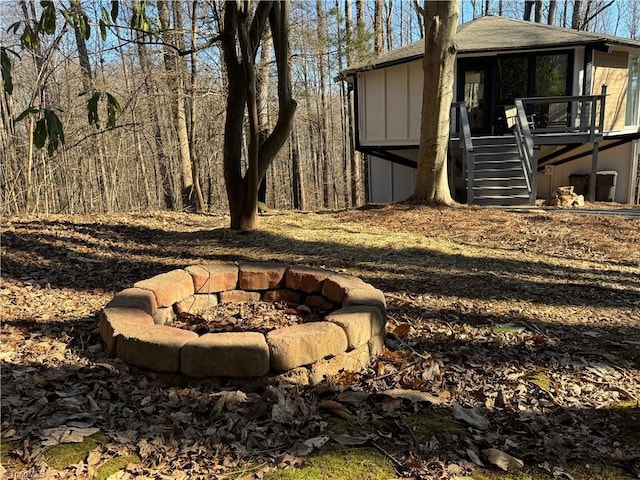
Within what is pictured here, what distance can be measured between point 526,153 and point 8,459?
10.4 meters

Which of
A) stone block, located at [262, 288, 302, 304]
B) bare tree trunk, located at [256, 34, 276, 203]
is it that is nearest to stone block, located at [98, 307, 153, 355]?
stone block, located at [262, 288, 302, 304]

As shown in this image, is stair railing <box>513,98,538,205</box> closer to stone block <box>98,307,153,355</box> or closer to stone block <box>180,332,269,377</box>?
stone block <box>180,332,269,377</box>

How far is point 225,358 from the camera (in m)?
2.50

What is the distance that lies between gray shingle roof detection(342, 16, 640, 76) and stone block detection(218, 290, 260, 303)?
10438 millimetres

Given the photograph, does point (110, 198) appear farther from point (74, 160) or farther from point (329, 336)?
point (329, 336)

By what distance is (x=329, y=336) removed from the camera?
2674 mm

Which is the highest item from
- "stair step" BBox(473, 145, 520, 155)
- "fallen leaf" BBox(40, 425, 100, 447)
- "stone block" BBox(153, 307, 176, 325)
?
"stair step" BBox(473, 145, 520, 155)

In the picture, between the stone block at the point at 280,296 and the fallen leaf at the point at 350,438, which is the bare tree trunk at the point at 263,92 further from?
the fallen leaf at the point at 350,438

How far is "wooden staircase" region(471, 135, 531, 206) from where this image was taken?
388 inches

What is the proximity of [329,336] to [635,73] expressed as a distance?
16.0 meters

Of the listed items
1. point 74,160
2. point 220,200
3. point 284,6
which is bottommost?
point 220,200

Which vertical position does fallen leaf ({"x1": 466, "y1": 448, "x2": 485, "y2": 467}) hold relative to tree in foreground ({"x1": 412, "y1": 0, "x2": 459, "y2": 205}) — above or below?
below

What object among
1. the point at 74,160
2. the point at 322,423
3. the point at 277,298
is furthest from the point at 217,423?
the point at 74,160

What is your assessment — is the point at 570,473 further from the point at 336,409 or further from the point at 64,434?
the point at 64,434
